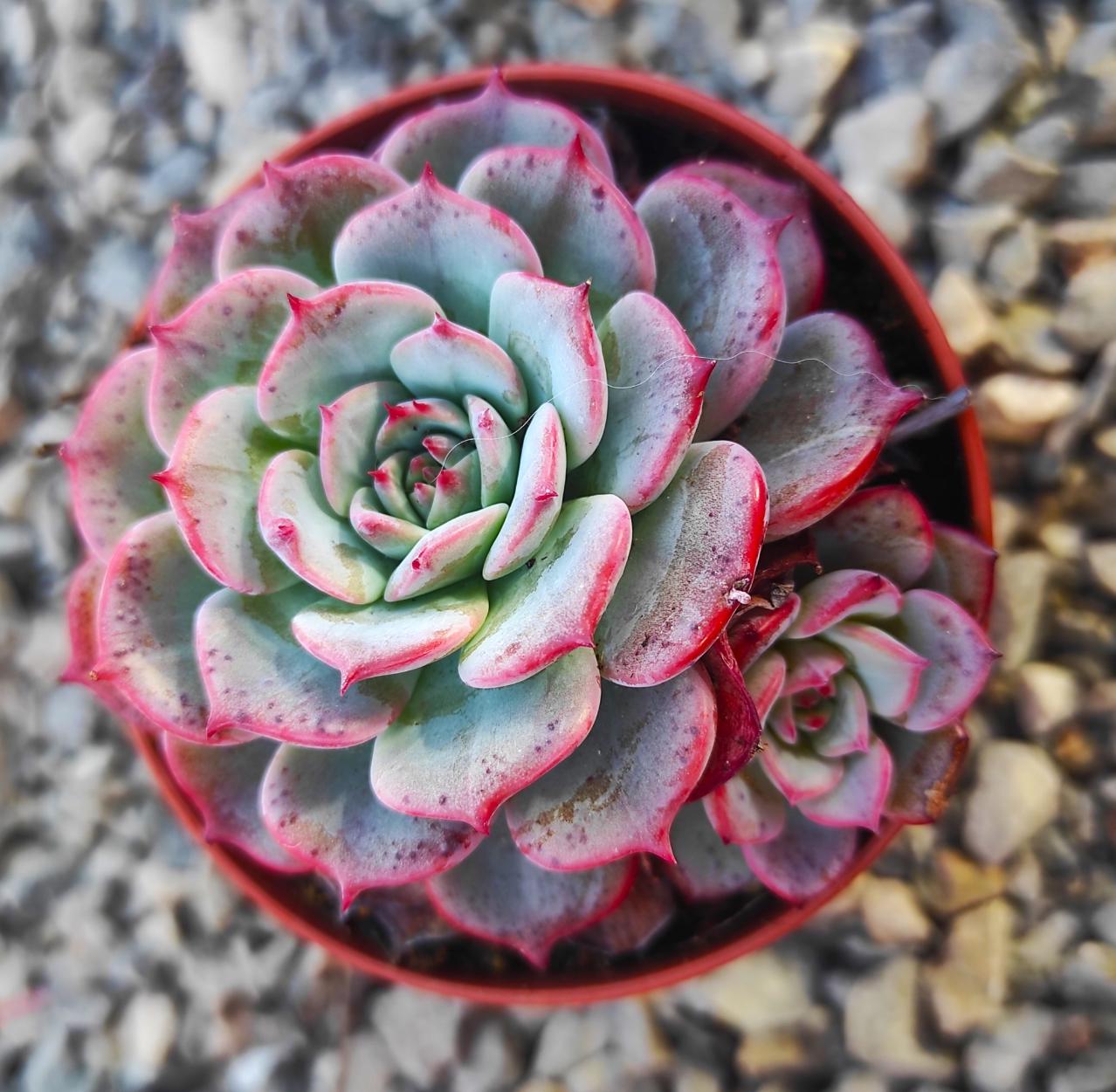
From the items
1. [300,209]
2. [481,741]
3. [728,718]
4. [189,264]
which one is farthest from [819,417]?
[189,264]

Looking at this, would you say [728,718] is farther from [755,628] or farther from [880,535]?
[880,535]

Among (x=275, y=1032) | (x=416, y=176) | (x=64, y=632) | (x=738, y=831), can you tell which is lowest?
(x=275, y=1032)

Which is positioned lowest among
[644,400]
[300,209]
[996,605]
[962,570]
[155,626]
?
[996,605]

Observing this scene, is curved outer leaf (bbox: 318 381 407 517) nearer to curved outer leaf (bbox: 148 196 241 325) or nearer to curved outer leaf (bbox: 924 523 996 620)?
curved outer leaf (bbox: 148 196 241 325)

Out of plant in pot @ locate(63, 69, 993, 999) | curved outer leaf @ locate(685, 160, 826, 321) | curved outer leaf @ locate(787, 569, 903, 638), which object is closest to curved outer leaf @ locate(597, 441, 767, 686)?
plant in pot @ locate(63, 69, 993, 999)

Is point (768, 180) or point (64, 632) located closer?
point (768, 180)

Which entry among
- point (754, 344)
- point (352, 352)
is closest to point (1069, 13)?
point (754, 344)

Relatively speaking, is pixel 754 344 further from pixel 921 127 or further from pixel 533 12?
pixel 533 12
